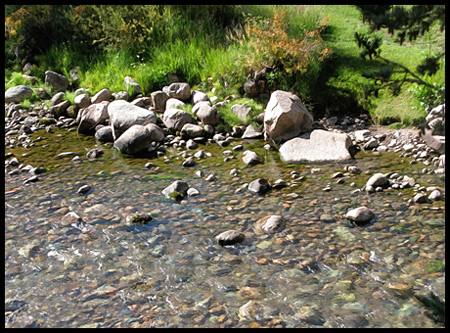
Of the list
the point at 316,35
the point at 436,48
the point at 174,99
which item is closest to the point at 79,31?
the point at 174,99

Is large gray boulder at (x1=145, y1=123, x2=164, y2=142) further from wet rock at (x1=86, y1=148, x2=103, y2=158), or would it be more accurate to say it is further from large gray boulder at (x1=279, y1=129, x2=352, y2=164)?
large gray boulder at (x1=279, y1=129, x2=352, y2=164)

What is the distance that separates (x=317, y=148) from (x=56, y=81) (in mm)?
7969

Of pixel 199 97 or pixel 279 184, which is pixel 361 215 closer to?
pixel 279 184

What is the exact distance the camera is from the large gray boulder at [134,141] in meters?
7.38

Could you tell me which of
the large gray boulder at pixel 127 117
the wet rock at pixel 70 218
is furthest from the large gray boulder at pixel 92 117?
the wet rock at pixel 70 218

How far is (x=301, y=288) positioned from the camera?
3586 millimetres

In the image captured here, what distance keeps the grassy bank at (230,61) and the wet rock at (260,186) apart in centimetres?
339

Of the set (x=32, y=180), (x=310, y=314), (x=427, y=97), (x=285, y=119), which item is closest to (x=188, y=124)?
(x=285, y=119)

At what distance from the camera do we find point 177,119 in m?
8.29

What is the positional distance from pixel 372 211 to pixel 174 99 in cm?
570

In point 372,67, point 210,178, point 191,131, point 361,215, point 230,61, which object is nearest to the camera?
point 361,215

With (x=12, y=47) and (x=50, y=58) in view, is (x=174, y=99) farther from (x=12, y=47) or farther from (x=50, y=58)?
(x=12, y=47)

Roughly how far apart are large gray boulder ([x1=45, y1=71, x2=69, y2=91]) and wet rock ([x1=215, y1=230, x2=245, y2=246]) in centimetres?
870
